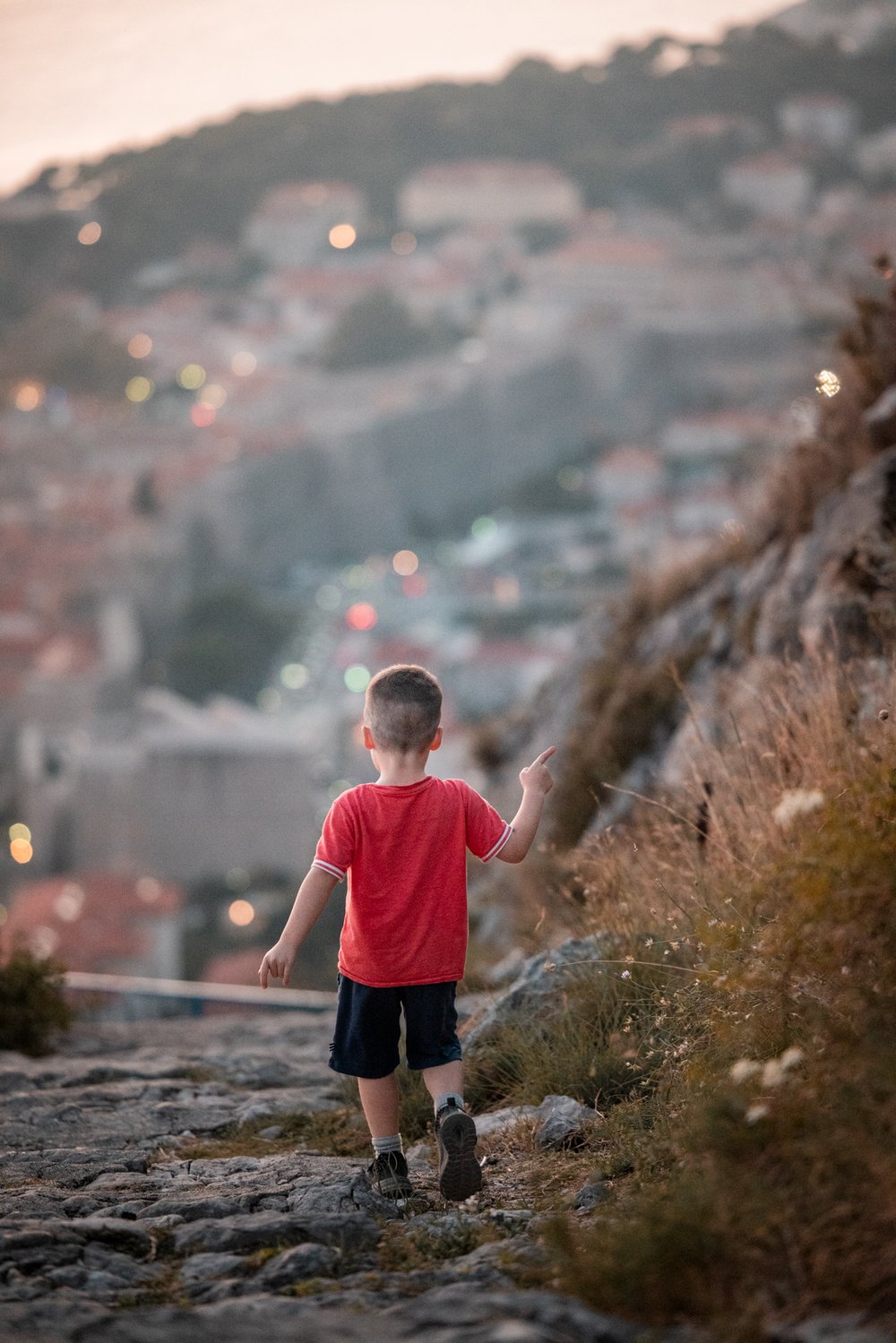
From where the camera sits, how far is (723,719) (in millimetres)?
4434

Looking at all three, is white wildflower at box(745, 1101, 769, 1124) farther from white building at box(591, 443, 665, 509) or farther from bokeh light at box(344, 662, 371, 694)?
white building at box(591, 443, 665, 509)

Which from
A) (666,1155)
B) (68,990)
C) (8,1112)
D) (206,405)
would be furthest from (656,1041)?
(206,405)

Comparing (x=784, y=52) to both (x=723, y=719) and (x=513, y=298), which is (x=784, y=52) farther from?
(x=723, y=719)

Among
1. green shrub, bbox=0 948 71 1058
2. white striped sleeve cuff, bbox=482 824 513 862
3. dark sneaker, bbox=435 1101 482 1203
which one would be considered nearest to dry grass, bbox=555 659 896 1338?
dark sneaker, bbox=435 1101 482 1203

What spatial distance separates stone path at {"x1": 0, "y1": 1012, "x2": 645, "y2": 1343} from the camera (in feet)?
5.41

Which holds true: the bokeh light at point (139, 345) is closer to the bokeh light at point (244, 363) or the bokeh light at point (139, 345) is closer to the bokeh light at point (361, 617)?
the bokeh light at point (244, 363)

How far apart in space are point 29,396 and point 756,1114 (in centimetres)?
5699

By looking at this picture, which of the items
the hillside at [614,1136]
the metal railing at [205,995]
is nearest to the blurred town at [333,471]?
the metal railing at [205,995]

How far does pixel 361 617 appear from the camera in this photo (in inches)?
1788

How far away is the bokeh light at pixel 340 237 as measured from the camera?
77.5 meters

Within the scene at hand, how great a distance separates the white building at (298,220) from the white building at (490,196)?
3.23 m

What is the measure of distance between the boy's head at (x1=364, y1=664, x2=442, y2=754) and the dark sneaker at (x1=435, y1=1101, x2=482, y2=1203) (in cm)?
57

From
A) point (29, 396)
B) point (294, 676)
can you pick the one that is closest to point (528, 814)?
point (294, 676)

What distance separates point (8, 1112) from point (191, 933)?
2453 cm
